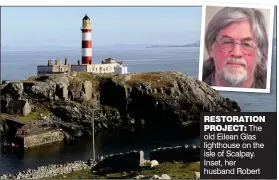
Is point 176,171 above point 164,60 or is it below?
below

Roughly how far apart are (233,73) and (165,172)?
3907 millimetres

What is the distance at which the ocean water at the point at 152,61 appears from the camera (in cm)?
1715

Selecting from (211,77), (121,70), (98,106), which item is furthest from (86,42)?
(211,77)

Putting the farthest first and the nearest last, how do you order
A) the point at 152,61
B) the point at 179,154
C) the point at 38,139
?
the point at 38,139 → the point at 152,61 → the point at 179,154

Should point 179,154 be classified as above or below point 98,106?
below

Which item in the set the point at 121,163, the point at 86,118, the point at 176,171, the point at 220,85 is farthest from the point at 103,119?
the point at 220,85

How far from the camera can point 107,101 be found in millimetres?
34750

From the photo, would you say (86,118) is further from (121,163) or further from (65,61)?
(121,163)

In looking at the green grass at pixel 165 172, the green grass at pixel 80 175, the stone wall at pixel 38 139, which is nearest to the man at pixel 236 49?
the green grass at pixel 165 172

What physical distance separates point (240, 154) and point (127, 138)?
16125 mm

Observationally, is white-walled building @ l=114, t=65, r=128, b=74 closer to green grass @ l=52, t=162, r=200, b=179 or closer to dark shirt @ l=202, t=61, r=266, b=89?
green grass @ l=52, t=162, r=200, b=179

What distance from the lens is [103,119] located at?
1305 inches

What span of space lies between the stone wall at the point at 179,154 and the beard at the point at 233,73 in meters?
4.61

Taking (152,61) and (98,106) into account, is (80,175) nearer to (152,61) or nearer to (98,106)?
(152,61)
